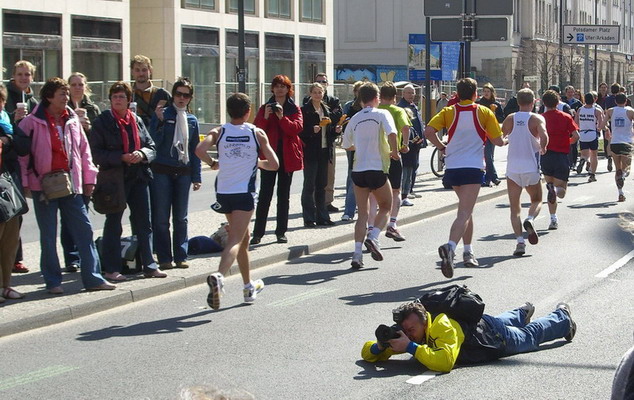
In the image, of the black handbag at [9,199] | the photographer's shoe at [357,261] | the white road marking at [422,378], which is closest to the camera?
the white road marking at [422,378]

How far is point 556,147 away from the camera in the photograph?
15.4m

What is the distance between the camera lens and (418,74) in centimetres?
3772

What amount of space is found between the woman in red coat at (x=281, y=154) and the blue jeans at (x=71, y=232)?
3.46 meters

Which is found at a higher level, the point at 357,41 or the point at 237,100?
the point at 357,41

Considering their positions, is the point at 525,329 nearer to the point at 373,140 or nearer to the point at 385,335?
the point at 385,335

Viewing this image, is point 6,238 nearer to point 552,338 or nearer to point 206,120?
point 552,338

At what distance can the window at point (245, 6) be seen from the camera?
47344 mm

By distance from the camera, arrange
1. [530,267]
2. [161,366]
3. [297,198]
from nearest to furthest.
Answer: [161,366] < [530,267] < [297,198]

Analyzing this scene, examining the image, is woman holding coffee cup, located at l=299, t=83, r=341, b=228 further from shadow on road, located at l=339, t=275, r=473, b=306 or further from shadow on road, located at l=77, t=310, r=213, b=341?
shadow on road, located at l=77, t=310, r=213, b=341

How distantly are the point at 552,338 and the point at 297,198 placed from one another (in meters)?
11.5

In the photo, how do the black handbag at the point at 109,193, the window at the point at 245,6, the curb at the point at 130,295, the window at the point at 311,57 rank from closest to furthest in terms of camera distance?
the curb at the point at 130,295 < the black handbag at the point at 109,193 < the window at the point at 245,6 < the window at the point at 311,57

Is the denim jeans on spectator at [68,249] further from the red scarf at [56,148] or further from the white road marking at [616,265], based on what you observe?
the white road marking at [616,265]

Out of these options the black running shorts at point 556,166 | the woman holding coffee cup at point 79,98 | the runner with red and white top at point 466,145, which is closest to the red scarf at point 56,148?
the woman holding coffee cup at point 79,98

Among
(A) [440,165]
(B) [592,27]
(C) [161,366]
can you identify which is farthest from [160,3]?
(C) [161,366]
